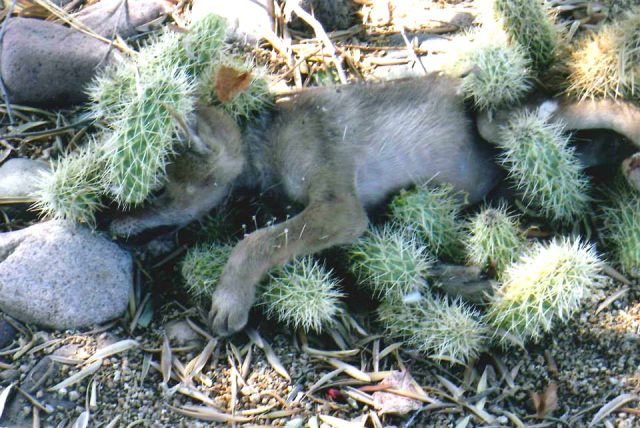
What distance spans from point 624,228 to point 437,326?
1154 mm

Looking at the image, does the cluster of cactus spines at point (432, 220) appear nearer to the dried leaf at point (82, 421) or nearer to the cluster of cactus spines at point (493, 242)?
the cluster of cactus spines at point (493, 242)

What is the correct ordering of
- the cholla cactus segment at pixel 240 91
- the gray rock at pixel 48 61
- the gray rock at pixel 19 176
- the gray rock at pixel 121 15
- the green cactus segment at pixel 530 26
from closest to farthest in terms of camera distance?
the green cactus segment at pixel 530 26 → the cholla cactus segment at pixel 240 91 → the gray rock at pixel 19 176 → the gray rock at pixel 48 61 → the gray rock at pixel 121 15

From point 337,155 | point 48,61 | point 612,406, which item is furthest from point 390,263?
point 48,61

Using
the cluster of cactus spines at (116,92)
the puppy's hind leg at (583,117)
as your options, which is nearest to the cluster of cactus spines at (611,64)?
the puppy's hind leg at (583,117)

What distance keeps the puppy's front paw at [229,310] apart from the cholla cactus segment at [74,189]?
2.55ft

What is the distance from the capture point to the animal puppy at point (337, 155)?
160 inches

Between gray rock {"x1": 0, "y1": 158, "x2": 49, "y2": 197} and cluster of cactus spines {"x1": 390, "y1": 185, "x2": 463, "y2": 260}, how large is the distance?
6.32 feet

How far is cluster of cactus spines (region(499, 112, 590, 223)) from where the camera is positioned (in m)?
3.95

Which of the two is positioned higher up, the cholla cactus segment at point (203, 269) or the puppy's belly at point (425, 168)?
the puppy's belly at point (425, 168)

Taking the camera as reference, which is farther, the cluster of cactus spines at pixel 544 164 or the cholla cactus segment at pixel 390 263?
the cluster of cactus spines at pixel 544 164

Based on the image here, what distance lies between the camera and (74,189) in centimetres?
391

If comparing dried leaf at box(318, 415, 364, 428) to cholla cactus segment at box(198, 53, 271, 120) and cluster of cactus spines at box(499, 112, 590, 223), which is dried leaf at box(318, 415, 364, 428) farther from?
cholla cactus segment at box(198, 53, 271, 120)

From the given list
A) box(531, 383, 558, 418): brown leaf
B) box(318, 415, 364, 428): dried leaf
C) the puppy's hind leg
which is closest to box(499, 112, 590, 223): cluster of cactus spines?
the puppy's hind leg

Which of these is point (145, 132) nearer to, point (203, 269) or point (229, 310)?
point (203, 269)
